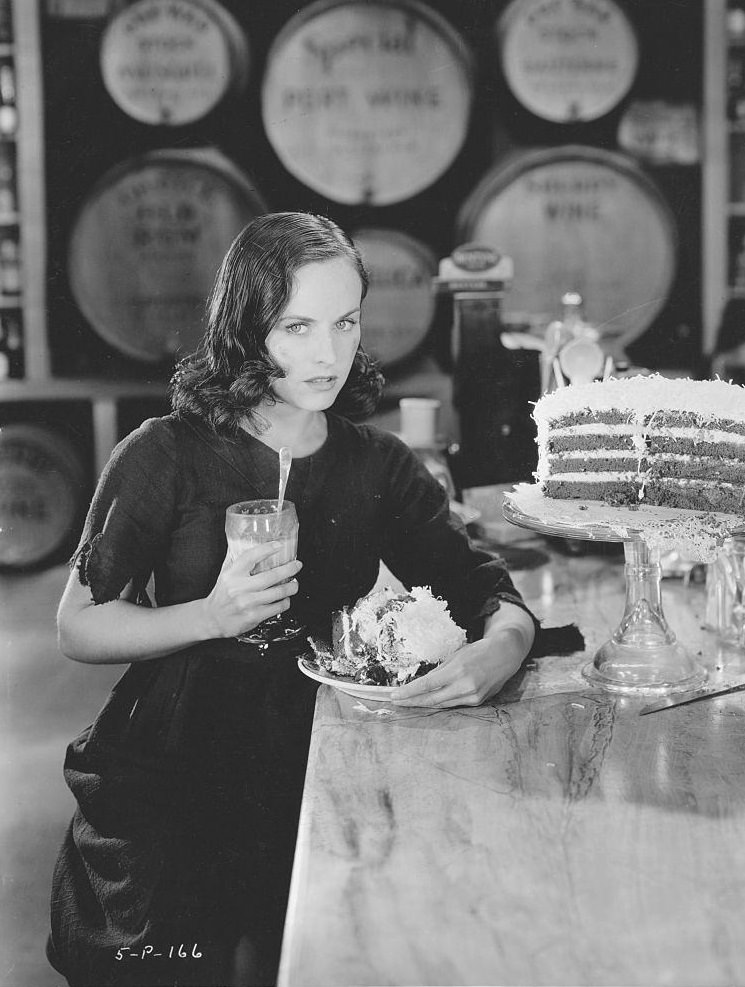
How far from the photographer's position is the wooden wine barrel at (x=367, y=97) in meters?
3.92

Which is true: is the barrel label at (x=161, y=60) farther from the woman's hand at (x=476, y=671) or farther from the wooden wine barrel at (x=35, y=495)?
the woman's hand at (x=476, y=671)

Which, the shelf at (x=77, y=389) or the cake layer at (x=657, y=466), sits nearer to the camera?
the cake layer at (x=657, y=466)

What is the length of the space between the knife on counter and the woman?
21cm

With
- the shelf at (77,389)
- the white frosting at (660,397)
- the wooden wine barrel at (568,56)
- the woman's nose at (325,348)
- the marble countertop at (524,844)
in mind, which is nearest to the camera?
the marble countertop at (524,844)

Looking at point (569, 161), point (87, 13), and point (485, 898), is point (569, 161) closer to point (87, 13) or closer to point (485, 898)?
point (87, 13)

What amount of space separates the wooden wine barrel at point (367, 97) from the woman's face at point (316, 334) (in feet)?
7.79

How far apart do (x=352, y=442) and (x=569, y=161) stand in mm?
2497

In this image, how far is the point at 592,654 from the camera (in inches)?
71.5

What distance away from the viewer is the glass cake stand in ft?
5.29

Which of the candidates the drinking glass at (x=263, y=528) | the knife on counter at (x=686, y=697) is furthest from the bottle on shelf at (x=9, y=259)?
the knife on counter at (x=686, y=697)

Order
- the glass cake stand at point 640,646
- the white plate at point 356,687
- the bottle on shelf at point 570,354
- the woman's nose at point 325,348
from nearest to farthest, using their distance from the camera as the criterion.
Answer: the white plate at point 356,687 < the glass cake stand at point 640,646 < the woman's nose at point 325,348 < the bottle on shelf at point 570,354

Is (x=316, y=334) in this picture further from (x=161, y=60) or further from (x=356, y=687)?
(x=161, y=60)

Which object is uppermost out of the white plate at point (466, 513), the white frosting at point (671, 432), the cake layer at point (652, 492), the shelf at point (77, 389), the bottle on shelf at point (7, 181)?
the bottle on shelf at point (7, 181)

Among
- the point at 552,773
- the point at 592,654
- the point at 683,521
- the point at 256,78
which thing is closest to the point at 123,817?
the point at 552,773
